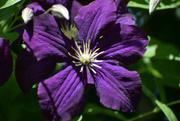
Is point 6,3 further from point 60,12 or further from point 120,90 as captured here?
point 120,90

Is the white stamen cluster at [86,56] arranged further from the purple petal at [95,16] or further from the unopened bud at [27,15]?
the unopened bud at [27,15]

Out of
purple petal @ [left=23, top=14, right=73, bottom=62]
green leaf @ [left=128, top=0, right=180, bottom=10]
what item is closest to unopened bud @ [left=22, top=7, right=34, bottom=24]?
purple petal @ [left=23, top=14, right=73, bottom=62]

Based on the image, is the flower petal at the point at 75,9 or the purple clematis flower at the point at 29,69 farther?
the flower petal at the point at 75,9

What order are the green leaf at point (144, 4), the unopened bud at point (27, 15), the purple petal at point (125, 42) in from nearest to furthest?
the unopened bud at point (27, 15)
the purple petal at point (125, 42)
the green leaf at point (144, 4)

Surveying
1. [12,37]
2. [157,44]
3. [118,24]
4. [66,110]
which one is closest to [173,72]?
[157,44]

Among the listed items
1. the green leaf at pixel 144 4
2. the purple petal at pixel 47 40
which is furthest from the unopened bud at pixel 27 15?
the green leaf at pixel 144 4

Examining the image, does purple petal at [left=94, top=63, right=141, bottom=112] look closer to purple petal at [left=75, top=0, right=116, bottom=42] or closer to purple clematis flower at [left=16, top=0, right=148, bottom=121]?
purple clematis flower at [left=16, top=0, right=148, bottom=121]

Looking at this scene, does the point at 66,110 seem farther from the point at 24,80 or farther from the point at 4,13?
the point at 4,13
